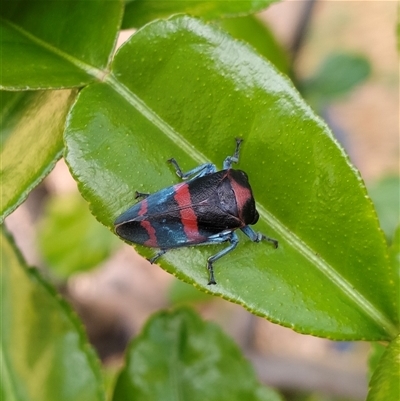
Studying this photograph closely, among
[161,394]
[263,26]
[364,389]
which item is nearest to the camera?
[161,394]

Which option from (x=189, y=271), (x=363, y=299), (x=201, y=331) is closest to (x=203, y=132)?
(x=189, y=271)

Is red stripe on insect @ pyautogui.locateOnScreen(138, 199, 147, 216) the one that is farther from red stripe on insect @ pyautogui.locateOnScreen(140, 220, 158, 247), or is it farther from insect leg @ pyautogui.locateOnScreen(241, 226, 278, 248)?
insect leg @ pyautogui.locateOnScreen(241, 226, 278, 248)

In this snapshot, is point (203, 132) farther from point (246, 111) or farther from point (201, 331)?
point (201, 331)

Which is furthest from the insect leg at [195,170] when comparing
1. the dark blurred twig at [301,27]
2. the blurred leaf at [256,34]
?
the dark blurred twig at [301,27]

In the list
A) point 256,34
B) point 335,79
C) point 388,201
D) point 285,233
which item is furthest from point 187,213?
point 335,79

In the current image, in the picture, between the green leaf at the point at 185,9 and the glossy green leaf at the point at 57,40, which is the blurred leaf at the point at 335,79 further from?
the glossy green leaf at the point at 57,40

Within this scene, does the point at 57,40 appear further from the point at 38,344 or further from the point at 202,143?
the point at 38,344

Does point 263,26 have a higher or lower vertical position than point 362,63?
higher
